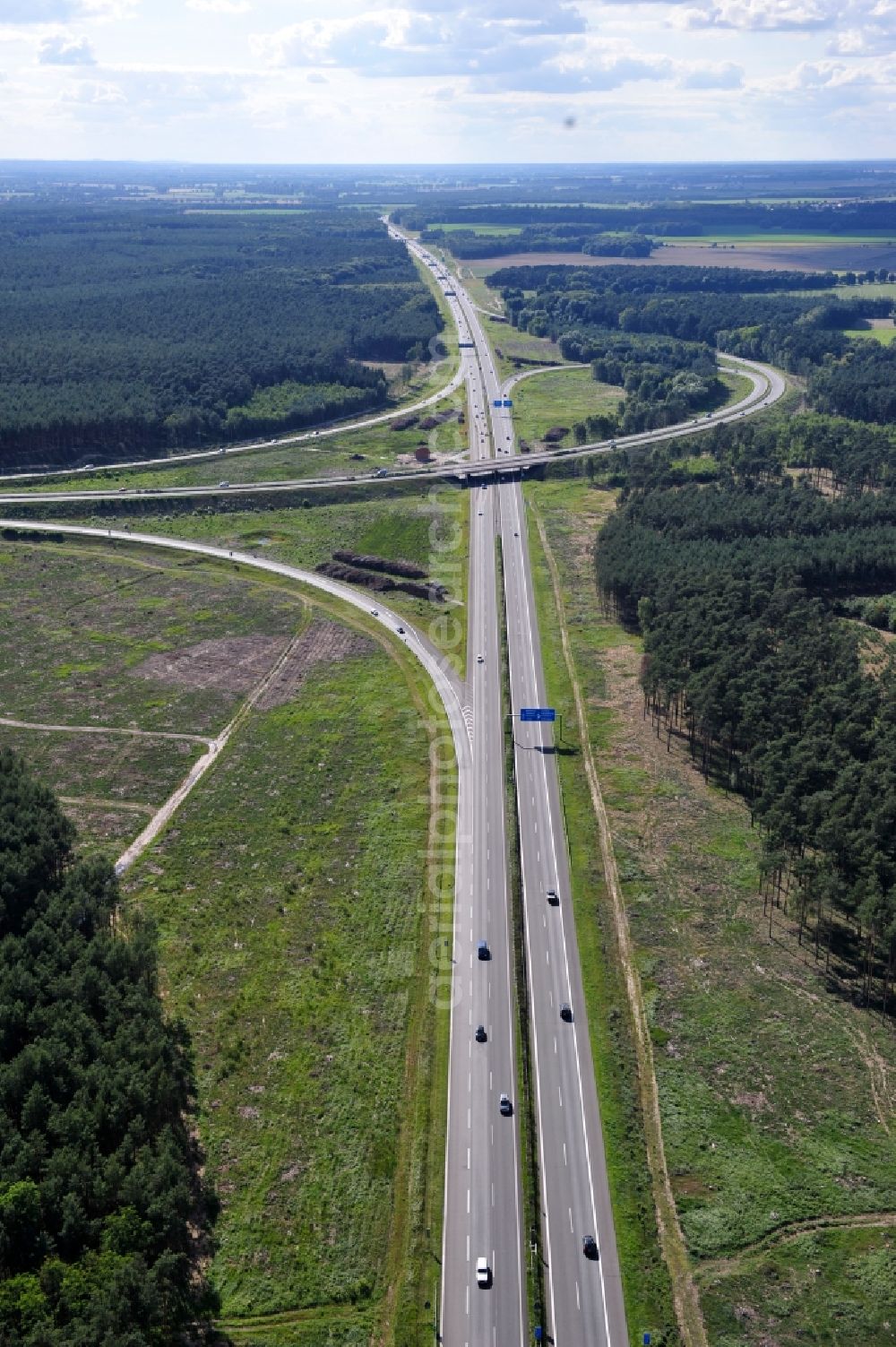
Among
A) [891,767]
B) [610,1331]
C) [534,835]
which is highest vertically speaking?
[891,767]

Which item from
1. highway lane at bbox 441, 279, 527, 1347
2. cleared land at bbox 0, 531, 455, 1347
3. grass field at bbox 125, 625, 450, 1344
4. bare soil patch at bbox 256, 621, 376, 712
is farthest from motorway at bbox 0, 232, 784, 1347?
bare soil patch at bbox 256, 621, 376, 712

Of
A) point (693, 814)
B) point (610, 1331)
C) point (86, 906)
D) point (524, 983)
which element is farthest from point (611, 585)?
point (610, 1331)

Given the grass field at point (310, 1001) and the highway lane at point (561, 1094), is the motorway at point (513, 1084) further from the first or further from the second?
the grass field at point (310, 1001)

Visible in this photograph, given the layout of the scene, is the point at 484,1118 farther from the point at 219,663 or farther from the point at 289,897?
the point at 219,663

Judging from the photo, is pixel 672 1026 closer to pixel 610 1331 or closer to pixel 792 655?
pixel 610 1331

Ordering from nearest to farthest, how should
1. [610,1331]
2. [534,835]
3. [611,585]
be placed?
[610,1331] < [534,835] < [611,585]

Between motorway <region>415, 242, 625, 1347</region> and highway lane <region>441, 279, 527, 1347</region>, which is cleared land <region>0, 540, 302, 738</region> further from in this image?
motorway <region>415, 242, 625, 1347</region>
